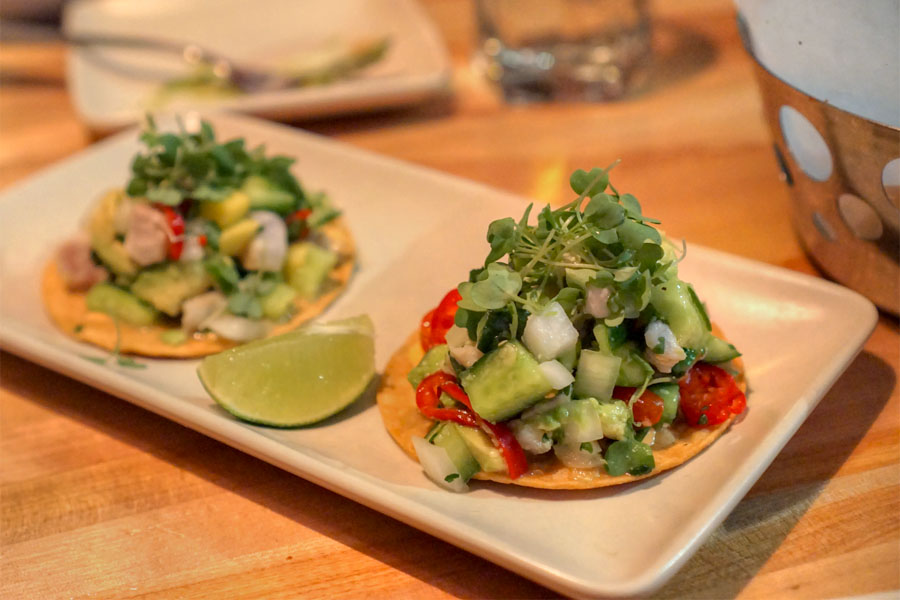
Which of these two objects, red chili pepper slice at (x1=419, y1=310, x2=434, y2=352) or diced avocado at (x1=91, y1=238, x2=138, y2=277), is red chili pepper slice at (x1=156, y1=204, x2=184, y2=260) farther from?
red chili pepper slice at (x1=419, y1=310, x2=434, y2=352)

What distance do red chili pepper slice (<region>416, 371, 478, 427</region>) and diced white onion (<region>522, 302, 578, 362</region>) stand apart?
21 centimetres

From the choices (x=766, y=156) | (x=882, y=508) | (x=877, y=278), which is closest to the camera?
(x=882, y=508)

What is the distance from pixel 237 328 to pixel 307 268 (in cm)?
29

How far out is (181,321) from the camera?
8.41 feet

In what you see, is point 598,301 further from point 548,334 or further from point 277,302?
point 277,302

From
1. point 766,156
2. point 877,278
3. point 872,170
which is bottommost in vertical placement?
point 766,156

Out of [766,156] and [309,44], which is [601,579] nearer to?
[766,156]

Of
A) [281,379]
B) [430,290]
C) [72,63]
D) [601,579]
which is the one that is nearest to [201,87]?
[72,63]

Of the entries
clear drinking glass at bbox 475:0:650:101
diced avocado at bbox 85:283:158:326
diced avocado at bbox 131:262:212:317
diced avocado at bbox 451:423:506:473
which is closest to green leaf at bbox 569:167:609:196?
diced avocado at bbox 451:423:506:473

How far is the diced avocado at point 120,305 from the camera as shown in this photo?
2.55m

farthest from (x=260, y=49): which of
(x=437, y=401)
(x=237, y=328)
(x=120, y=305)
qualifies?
(x=437, y=401)

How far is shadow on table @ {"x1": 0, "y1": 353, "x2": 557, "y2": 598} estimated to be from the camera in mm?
1779

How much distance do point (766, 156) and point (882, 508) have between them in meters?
1.68

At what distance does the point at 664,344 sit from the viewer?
1.80 meters
